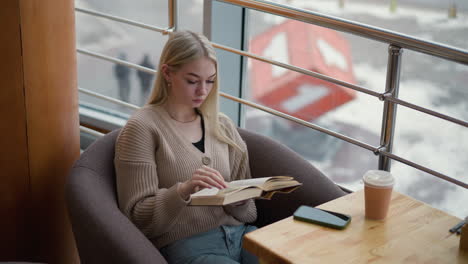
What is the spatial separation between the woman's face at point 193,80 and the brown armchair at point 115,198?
12.4 inches

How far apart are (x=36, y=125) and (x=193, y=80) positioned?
529 millimetres

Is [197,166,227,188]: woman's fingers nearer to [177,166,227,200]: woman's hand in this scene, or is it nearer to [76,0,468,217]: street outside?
[177,166,227,200]: woman's hand

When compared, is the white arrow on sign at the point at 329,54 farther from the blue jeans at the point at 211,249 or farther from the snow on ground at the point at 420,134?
the blue jeans at the point at 211,249

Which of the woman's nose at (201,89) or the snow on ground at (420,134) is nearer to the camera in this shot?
the woman's nose at (201,89)

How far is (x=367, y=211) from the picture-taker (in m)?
1.48

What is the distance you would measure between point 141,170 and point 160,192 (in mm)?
85

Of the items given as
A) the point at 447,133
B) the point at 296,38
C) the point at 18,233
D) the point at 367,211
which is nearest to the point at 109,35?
the point at 296,38

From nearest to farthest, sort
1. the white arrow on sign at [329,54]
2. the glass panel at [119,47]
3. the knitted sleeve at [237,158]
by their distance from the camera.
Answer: the knitted sleeve at [237,158]
the white arrow on sign at [329,54]
the glass panel at [119,47]

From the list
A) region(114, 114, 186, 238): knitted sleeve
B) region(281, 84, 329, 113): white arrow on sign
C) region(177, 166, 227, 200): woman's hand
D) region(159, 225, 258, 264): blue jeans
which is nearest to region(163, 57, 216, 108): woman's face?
region(114, 114, 186, 238): knitted sleeve

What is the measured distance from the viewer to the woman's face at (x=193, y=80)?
1795 millimetres

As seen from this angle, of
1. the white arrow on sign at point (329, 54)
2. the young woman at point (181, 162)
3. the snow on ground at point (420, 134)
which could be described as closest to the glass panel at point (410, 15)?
the snow on ground at point (420, 134)

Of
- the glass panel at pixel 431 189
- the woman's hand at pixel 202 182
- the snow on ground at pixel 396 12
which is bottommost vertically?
the glass panel at pixel 431 189

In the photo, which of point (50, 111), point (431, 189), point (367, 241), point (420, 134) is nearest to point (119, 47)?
point (420, 134)

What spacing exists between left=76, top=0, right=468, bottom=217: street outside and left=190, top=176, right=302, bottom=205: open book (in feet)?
26.7
